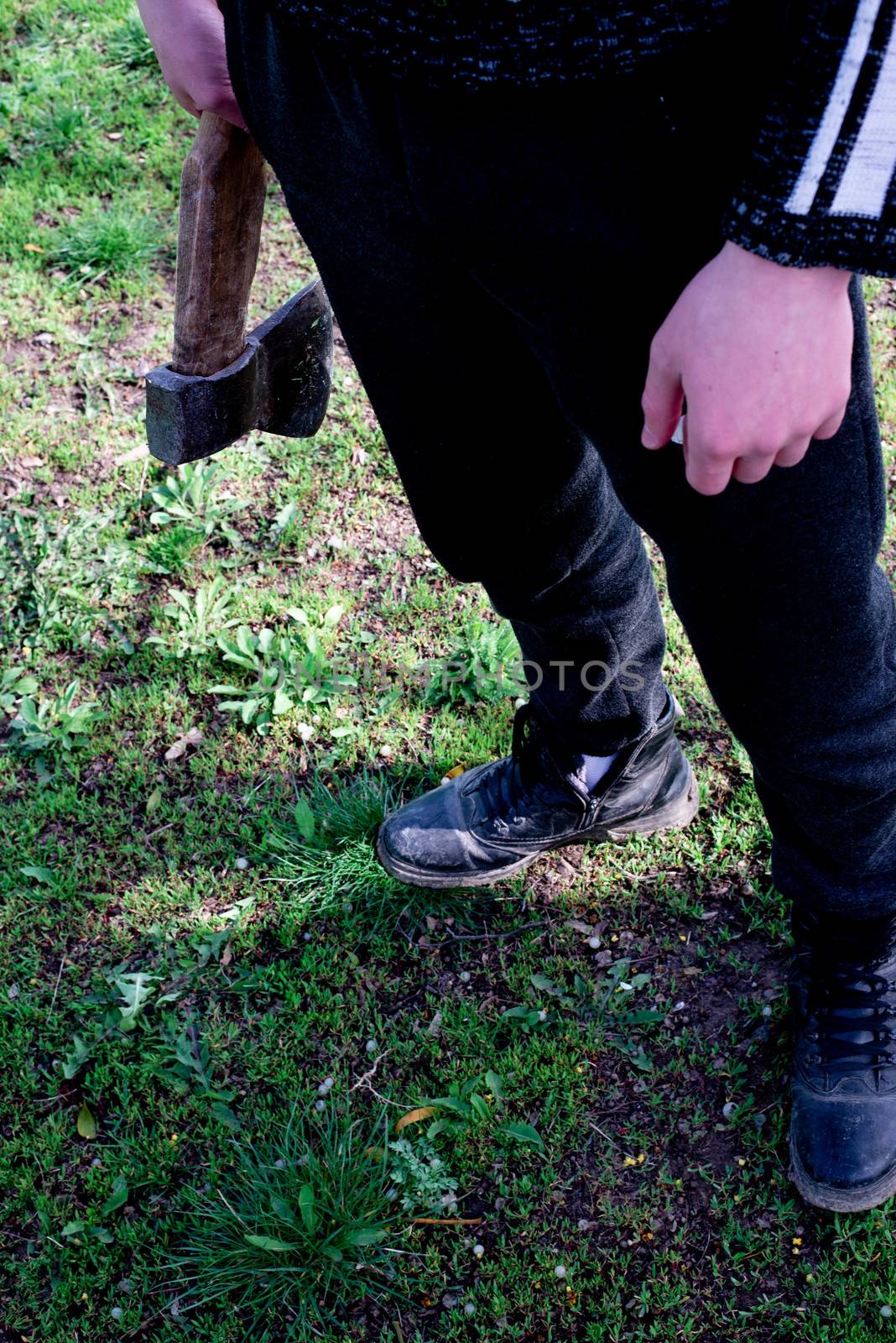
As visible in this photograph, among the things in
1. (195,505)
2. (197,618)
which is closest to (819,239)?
(197,618)

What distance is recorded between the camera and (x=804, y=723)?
132cm

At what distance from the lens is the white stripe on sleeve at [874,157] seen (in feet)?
2.72

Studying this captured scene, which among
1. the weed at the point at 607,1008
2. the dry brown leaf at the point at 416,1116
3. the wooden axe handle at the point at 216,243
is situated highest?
the wooden axe handle at the point at 216,243

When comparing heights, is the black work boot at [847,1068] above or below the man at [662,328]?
below

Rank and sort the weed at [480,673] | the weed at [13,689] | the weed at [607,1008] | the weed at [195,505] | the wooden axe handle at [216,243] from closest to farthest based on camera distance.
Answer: the wooden axe handle at [216,243]
the weed at [607,1008]
the weed at [480,673]
the weed at [13,689]
the weed at [195,505]

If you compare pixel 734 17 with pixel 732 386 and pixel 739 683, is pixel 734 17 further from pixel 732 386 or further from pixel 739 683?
Result: pixel 739 683

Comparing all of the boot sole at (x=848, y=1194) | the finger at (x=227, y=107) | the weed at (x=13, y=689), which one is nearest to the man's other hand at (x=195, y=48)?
the finger at (x=227, y=107)

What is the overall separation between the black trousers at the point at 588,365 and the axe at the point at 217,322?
0.28m

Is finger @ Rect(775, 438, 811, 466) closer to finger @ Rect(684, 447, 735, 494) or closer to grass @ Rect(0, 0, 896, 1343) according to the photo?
finger @ Rect(684, 447, 735, 494)

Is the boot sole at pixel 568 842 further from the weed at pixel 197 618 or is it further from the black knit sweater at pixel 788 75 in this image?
the black knit sweater at pixel 788 75

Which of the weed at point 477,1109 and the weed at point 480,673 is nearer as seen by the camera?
the weed at point 477,1109

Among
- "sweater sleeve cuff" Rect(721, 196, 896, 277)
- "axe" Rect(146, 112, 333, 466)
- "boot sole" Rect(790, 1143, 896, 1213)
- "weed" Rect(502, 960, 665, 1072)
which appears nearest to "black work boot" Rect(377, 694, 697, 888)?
"weed" Rect(502, 960, 665, 1072)

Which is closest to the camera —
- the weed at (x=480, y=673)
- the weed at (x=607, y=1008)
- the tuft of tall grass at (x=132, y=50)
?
the weed at (x=607, y=1008)

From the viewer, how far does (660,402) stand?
104 cm
